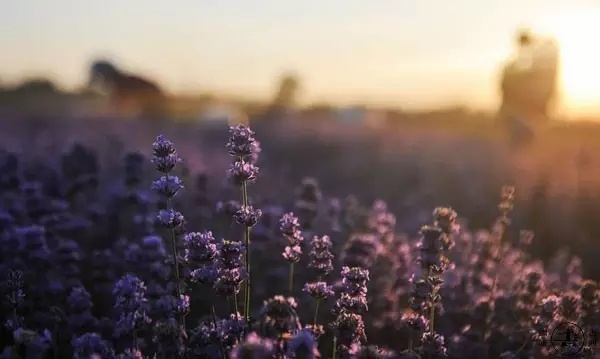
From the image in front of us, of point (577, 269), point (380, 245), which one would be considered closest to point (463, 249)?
point (577, 269)

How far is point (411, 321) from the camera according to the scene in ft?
16.2

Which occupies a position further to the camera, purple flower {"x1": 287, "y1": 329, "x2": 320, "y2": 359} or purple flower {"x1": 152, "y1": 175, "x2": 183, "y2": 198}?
purple flower {"x1": 152, "y1": 175, "x2": 183, "y2": 198}

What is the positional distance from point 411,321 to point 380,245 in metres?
2.62

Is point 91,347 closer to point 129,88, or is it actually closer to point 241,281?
point 241,281

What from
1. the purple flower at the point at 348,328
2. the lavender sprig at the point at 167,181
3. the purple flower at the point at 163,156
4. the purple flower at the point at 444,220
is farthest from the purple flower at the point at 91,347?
the purple flower at the point at 444,220

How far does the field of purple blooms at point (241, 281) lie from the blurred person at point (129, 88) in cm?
2330

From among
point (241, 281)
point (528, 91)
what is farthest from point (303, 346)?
point (528, 91)

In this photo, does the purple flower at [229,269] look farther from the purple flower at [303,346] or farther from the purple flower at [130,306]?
the purple flower at [303,346]

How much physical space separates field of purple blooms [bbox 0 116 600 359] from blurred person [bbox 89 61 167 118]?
76.4 feet

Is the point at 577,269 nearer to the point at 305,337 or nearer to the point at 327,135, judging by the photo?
the point at 305,337

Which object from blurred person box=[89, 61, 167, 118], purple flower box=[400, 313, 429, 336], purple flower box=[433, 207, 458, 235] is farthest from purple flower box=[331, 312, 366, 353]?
blurred person box=[89, 61, 167, 118]

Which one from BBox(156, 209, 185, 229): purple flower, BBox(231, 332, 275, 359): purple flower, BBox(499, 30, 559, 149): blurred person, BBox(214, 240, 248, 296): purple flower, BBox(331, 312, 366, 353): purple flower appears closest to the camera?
BBox(231, 332, 275, 359): purple flower

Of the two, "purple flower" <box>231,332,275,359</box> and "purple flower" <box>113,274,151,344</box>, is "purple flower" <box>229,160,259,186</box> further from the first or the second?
"purple flower" <box>231,332,275,359</box>

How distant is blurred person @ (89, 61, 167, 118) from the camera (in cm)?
3372
